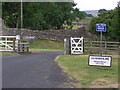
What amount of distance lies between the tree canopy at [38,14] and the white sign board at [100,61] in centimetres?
3758

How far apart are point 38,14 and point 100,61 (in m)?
40.9

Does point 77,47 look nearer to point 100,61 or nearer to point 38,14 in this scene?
point 100,61

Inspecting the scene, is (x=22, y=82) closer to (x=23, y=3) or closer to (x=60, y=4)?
(x=23, y=3)

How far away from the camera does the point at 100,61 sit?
44.6 feet

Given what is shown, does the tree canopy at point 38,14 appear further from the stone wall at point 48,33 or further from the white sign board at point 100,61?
the white sign board at point 100,61

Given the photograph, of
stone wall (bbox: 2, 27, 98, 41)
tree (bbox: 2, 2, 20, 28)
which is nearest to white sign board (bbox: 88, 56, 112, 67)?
stone wall (bbox: 2, 27, 98, 41)

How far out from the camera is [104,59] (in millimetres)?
13508

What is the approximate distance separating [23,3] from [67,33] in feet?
41.0

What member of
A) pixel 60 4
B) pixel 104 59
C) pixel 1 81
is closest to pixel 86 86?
pixel 1 81

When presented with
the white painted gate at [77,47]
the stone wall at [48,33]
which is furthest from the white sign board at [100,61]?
the stone wall at [48,33]

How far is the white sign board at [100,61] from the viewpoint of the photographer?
1344cm

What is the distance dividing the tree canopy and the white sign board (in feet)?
123

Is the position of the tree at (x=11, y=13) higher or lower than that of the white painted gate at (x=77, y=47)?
higher

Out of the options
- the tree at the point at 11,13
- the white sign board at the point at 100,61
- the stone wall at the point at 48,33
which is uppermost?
the tree at the point at 11,13
